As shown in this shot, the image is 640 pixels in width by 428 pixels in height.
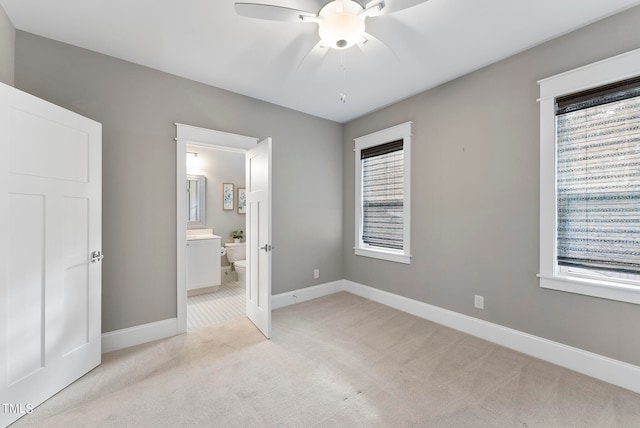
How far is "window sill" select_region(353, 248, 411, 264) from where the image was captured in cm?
326

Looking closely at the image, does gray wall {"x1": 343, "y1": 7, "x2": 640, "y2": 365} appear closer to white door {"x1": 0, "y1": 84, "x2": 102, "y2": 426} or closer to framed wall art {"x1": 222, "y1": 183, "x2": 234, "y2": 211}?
white door {"x1": 0, "y1": 84, "x2": 102, "y2": 426}

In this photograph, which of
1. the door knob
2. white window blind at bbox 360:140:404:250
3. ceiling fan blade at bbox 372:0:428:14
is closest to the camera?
ceiling fan blade at bbox 372:0:428:14

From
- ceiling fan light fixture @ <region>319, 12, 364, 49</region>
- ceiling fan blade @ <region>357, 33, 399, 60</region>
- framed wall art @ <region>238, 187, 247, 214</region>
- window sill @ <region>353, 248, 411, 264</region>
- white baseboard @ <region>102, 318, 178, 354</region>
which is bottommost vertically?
white baseboard @ <region>102, 318, 178, 354</region>

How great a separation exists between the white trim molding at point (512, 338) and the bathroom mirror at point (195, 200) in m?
2.29

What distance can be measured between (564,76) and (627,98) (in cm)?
42

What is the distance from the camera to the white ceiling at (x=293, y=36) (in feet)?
5.88

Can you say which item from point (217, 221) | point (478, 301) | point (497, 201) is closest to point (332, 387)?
point (478, 301)

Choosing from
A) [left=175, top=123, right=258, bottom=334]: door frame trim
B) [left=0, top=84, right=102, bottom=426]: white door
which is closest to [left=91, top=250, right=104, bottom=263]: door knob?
[left=0, top=84, right=102, bottom=426]: white door

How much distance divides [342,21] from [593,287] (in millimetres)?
2581

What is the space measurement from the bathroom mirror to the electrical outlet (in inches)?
169

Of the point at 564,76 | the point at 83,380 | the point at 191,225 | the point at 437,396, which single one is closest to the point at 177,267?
the point at 83,380

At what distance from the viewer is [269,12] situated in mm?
1497

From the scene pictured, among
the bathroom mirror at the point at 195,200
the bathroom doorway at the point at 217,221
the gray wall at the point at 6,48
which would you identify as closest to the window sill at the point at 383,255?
the bathroom doorway at the point at 217,221

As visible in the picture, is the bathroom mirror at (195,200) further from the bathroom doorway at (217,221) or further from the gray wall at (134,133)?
the gray wall at (134,133)
